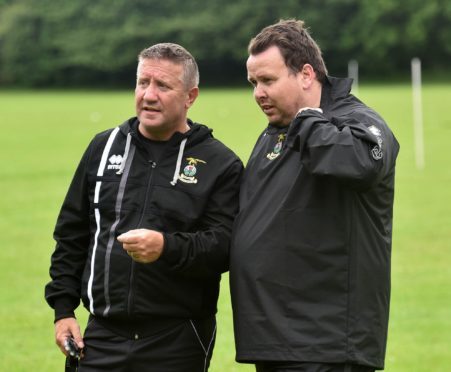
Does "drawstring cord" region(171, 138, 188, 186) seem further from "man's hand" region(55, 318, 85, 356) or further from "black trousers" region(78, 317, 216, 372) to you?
"man's hand" region(55, 318, 85, 356)

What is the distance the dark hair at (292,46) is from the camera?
466 cm

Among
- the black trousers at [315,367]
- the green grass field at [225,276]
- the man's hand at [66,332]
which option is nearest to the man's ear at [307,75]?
the black trousers at [315,367]

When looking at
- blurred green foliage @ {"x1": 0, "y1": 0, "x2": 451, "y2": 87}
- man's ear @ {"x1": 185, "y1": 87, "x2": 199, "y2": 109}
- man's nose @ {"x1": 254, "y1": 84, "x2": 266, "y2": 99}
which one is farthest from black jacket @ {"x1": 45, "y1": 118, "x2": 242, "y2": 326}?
blurred green foliage @ {"x1": 0, "y1": 0, "x2": 451, "y2": 87}

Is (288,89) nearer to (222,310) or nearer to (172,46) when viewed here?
(172,46)

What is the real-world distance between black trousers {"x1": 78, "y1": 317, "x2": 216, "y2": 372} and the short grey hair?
116cm

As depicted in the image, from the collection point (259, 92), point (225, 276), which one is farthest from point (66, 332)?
point (225, 276)

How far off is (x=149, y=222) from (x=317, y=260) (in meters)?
0.85

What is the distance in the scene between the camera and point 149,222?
16.0 ft

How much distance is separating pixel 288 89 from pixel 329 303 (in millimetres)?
941

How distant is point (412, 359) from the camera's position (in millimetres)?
9195

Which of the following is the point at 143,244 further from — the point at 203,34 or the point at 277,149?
the point at 203,34

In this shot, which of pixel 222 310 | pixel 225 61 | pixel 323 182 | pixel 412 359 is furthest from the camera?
pixel 225 61

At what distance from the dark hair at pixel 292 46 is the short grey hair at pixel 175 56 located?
43 cm

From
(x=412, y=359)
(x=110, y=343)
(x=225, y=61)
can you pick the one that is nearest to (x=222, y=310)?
(x=412, y=359)
